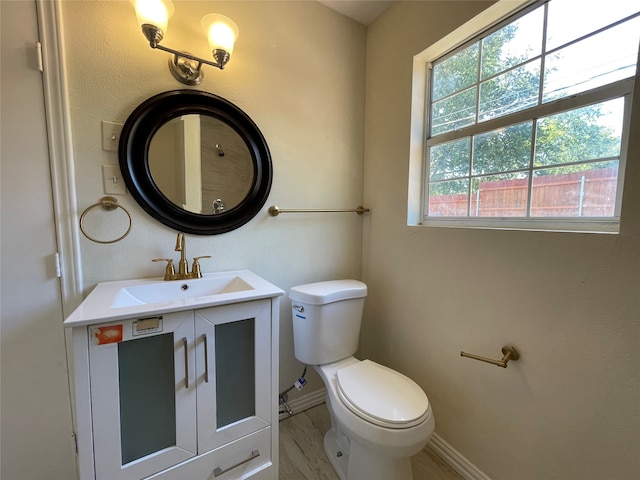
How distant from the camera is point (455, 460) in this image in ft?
4.17

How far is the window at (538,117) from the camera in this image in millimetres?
874

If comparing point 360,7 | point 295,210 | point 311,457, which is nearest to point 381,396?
point 311,457

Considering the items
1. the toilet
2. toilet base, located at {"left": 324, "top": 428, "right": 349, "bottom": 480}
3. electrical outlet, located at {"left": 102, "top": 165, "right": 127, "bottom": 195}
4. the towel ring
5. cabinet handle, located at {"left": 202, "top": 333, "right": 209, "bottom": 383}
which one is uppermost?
electrical outlet, located at {"left": 102, "top": 165, "right": 127, "bottom": 195}

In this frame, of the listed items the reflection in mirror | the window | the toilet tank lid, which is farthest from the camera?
the toilet tank lid

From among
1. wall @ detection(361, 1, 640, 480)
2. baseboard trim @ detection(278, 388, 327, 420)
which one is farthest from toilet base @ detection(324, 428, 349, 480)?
wall @ detection(361, 1, 640, 480)

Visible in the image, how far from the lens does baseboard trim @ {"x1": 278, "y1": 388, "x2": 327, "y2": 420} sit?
1.62 meters

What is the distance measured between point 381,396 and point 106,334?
100cm

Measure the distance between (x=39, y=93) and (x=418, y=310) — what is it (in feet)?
6.03

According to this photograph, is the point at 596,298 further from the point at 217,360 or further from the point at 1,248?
the point at 1,248

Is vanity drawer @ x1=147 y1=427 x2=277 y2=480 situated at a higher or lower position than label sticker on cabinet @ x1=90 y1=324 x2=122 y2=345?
lower

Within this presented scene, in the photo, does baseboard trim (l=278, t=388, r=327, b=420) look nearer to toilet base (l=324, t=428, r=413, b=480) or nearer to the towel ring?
toilet base (l=324, t=428, r=413, b=480)

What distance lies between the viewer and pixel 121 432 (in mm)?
841

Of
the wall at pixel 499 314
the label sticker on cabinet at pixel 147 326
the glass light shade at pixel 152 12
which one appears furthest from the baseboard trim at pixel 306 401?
the glass light shade at pixel 152 12

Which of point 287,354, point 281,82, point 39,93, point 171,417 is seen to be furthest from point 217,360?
point 281,82
